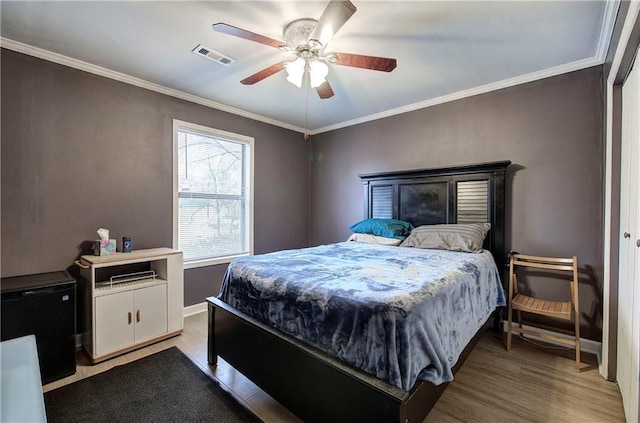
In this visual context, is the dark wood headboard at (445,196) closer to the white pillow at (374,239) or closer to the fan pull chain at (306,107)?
the white pillow at (374,239)

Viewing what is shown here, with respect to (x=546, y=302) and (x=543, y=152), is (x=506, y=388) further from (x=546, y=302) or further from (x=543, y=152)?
(x=543, y=152)

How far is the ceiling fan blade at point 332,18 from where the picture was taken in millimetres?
1487

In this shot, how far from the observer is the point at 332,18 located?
160 centimetres

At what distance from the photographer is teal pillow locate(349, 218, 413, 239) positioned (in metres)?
3.35

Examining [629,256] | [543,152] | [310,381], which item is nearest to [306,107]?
[543,152]

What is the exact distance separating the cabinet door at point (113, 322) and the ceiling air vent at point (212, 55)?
2191 mm

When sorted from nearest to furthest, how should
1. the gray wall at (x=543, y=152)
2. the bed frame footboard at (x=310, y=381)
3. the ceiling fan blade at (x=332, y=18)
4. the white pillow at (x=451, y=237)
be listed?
the bed frame footboard at (x=310, y=381) → the ceiling fan blade at (x=332, y=18) → the gray wall at (x=543, y=152) → the white pillow at (x=451, y=237)

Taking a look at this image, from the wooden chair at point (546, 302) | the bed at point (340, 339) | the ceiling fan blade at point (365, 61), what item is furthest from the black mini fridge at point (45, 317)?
the wooden chair at point (546, 302)

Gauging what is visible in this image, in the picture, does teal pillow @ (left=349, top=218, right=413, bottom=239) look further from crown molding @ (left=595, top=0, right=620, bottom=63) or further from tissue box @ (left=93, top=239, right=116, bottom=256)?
tissue box @ (left=93, top=239, right=116, bottom=256)

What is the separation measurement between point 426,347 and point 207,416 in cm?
143

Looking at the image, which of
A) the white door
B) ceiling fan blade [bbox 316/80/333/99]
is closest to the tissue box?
ceiling fan blade [bbox 316/80/333/99]

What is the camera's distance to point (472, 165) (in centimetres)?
301

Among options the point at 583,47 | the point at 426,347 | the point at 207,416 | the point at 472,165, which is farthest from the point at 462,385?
the point at 583,47

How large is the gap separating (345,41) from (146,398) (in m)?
2.97
